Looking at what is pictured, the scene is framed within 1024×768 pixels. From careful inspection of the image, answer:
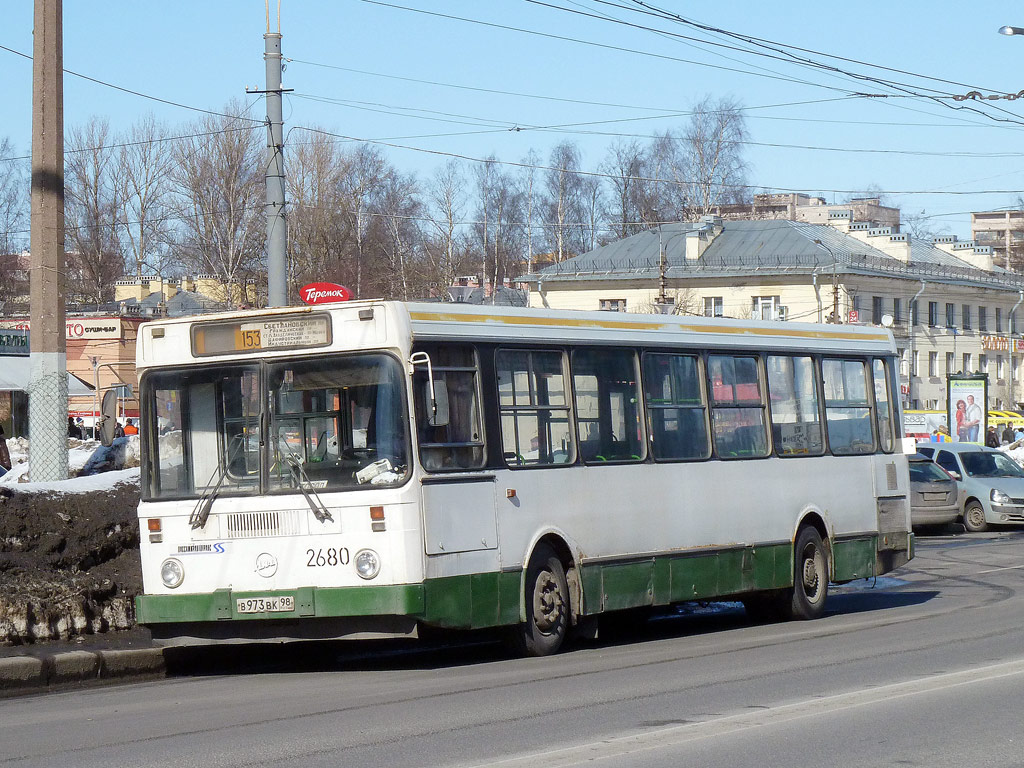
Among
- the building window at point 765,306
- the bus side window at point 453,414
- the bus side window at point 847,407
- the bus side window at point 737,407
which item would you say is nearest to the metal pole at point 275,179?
the bus side window at point 737,407

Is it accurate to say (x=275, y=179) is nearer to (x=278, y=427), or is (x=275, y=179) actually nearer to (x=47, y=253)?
(x=47, y=253)

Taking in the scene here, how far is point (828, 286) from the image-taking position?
232ft

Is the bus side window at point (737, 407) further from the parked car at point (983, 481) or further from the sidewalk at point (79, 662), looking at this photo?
the parked car at point (983, 481)

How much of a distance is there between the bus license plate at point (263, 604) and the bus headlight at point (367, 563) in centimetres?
55

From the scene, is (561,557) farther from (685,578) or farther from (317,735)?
(317,735)

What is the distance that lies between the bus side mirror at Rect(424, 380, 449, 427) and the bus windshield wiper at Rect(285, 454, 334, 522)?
0.94 metres

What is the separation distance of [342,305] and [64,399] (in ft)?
16.1

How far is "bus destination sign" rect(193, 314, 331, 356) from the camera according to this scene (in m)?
10.5

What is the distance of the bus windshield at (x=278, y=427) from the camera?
10352 mm

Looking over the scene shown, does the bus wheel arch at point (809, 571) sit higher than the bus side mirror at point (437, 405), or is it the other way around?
the bus side mirror at point (437, 405)

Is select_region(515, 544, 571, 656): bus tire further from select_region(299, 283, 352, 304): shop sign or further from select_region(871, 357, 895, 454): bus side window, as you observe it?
select_region(871, 357, 895, 454): bus side window

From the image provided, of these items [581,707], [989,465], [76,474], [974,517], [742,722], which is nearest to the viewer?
[742,722]

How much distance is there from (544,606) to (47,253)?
596 centimetres

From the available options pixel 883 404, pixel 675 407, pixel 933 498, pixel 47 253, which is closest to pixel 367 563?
pixel 675 407
